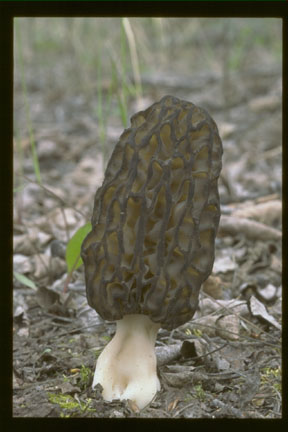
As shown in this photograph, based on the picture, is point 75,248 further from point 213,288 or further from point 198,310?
point 213,288

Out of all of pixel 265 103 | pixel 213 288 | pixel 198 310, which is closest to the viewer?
pixel 198 310

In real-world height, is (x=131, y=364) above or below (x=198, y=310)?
below

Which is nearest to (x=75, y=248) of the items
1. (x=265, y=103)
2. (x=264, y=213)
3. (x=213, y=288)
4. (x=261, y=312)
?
(x=213, y=288)

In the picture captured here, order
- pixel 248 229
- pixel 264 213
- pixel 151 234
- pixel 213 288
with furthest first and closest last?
pixel 264 213
pixel 248 229
pixel 213 288
pixel 151 234

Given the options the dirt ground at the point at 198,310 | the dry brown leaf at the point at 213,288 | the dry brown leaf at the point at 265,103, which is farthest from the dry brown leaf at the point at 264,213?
the dry brown leaf at the point at 265,103

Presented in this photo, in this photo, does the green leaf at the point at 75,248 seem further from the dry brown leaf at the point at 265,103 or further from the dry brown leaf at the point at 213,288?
the dry brown leaf at the point at 265,103

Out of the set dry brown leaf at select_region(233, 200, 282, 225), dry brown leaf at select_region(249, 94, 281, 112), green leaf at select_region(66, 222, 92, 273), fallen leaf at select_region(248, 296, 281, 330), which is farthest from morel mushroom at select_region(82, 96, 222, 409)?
dry brown leaf at select_region(249, 94, 281, 112)
